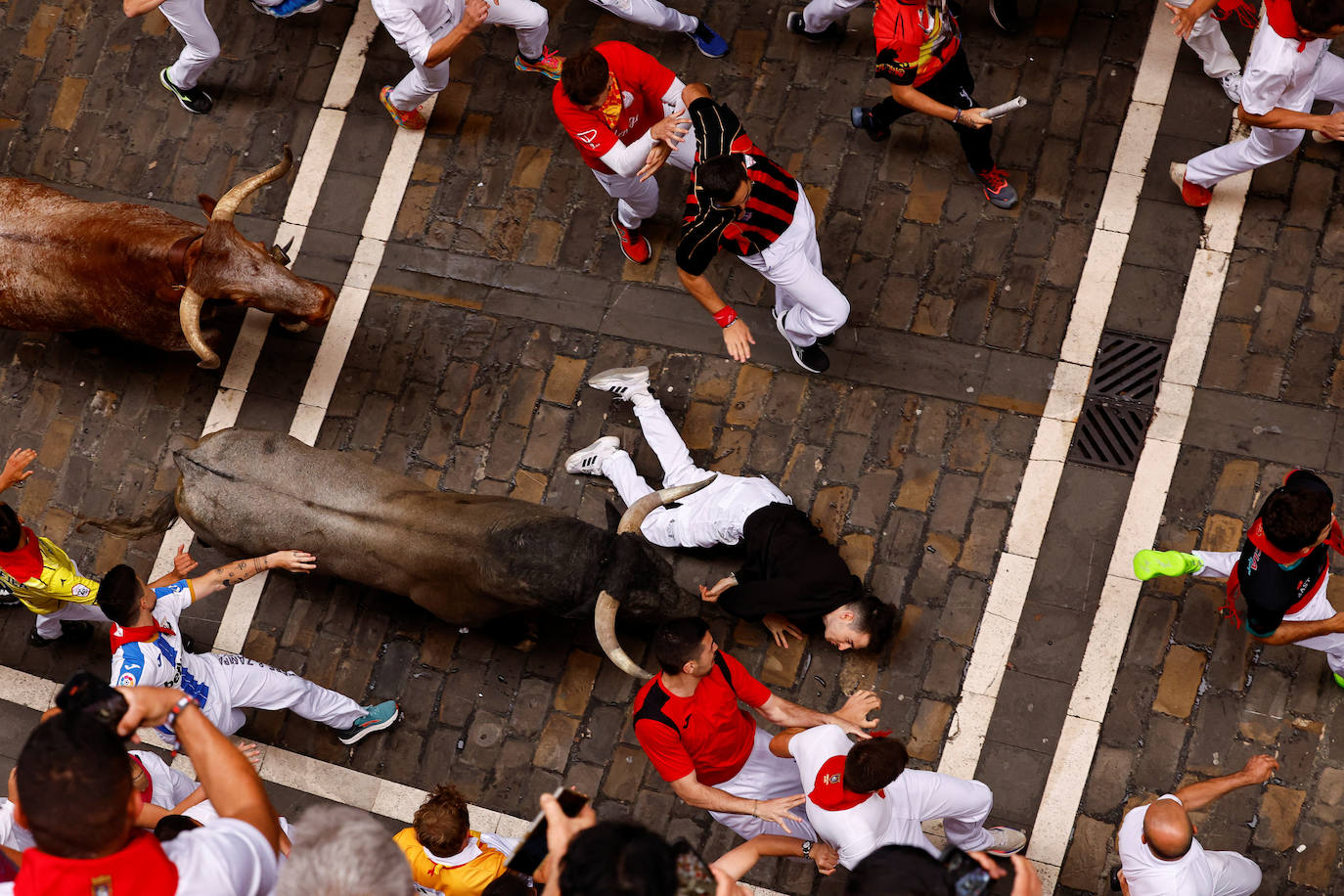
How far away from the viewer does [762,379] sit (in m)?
8.34

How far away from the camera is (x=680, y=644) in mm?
5809

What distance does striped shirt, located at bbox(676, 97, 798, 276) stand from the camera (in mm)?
6945

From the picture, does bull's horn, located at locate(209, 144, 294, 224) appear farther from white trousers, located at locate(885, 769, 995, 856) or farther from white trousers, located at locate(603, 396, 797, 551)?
white trousers, located at locate(885, 769, 995, 856)

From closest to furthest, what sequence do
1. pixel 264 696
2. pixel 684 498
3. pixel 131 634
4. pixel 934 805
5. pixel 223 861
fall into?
pixel 223 861
pixel 934 805
pixel 131 634
pixel 264 696
pixel 684 498

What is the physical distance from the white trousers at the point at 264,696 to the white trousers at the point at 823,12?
20.7 feet

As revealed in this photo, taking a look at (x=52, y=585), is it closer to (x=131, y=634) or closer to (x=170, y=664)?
(x=131, y=634)

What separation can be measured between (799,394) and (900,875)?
14.2ft

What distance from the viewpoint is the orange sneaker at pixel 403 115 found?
9219mm

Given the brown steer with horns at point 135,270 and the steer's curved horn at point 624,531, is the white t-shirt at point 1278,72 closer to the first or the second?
the steer's curved horn at point 624,531

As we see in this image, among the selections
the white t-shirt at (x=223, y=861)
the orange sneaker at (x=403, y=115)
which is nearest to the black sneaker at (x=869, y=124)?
the orange sneaker at (x=403, y=115)

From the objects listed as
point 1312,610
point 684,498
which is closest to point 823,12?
point 684,498

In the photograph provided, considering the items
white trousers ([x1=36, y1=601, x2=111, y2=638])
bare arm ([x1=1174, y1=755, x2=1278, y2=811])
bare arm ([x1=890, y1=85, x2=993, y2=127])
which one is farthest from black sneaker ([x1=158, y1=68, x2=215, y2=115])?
bare arm ([x1=1174, y1=755, x2=1278, y2=811])

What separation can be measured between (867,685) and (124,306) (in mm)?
6399

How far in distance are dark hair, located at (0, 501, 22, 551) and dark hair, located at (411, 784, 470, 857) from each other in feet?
11.2
